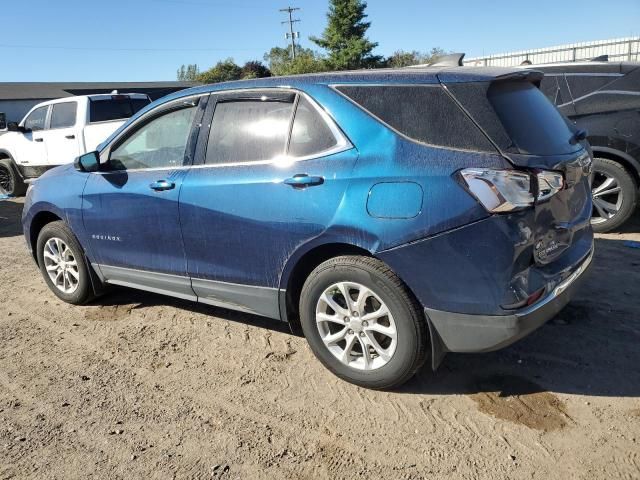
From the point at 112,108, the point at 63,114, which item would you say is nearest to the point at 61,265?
the point at 112,108

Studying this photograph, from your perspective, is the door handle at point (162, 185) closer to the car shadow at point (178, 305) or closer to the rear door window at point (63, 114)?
the car shadow at point (178, 305)

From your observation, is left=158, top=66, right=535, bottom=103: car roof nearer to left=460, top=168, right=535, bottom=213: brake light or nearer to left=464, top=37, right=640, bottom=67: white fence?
left=460, top=168, right=535, bottom=213: brake light

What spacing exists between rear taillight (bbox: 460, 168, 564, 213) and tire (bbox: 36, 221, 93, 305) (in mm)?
3450

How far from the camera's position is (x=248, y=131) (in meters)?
3.55

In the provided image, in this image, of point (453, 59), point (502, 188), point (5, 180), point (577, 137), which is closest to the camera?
point (502, 188)

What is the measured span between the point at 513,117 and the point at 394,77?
68cm

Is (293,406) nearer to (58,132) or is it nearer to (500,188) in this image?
(500,188)

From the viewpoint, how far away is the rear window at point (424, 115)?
279 centimetres

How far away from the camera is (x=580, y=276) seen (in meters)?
3.17

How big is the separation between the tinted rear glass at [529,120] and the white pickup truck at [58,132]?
768 centimetres

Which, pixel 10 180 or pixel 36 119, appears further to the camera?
pixel 10 180

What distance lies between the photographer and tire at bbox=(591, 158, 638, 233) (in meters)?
5.89

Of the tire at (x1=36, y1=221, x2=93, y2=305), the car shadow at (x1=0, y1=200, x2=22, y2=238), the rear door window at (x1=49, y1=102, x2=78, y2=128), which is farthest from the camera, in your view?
the rear door window at (x1=49, y1=102, x2=78, y2=128)

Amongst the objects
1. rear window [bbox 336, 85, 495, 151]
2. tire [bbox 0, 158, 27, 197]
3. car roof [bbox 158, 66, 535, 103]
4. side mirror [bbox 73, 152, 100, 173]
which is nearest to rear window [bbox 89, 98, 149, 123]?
tire [bbox 0, 158, 27, 197]
